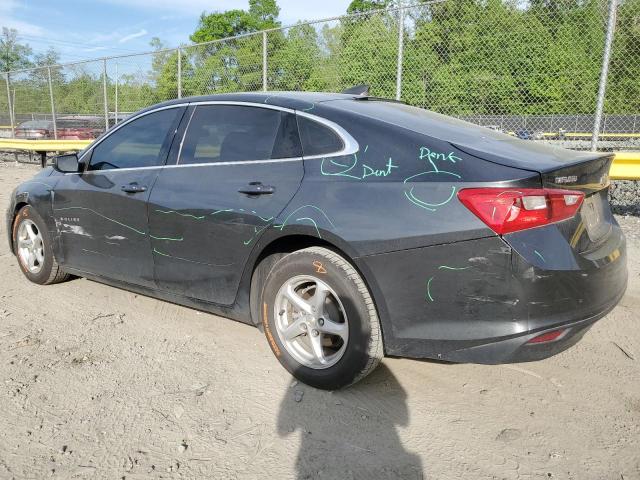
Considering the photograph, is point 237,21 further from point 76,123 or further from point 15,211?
point 15,211

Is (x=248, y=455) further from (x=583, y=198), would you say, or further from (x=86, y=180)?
(x=86, y=180)

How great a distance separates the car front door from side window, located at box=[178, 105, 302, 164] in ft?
0.79

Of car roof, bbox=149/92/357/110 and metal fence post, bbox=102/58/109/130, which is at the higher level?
metal fence post, bbox=102/58/109/130

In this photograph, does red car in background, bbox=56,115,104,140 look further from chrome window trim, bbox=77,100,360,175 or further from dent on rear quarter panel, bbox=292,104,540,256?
dent on rear quarter panel, bbox=292,104,540,256

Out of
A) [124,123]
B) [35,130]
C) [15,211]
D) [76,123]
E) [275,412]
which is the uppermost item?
[76,123]

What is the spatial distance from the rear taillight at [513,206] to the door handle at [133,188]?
2.23 metres

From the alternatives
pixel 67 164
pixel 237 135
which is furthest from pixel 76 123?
pixel 237 135

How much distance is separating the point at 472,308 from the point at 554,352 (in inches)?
18.6

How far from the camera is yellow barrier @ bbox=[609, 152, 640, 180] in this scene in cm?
634

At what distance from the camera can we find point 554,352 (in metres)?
2.48

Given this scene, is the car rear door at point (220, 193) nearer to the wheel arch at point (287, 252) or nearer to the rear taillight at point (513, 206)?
the wheel arch at point (287, 252)

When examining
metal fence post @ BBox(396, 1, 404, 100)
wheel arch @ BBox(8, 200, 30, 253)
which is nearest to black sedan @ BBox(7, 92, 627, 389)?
wheel arch @ BBox(8, 200, 30, 253)

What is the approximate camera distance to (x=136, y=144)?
3957 millimetres

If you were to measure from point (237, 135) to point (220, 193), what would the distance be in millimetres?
413
